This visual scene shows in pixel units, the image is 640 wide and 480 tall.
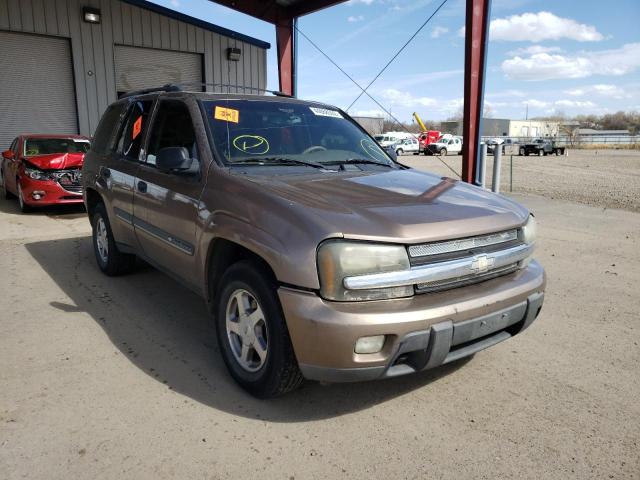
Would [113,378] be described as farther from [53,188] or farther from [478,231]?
[53,188]

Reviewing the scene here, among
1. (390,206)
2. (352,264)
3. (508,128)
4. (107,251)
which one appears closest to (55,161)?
(107,251)

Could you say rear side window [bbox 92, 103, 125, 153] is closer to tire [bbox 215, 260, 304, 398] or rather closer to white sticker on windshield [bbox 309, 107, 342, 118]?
white sticker on windshield [bbox 309, 107, 342, 118]

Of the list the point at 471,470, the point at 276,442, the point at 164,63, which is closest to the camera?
the point at 471,470

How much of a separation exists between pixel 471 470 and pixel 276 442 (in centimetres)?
95

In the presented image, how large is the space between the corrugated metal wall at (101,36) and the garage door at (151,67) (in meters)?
0.23

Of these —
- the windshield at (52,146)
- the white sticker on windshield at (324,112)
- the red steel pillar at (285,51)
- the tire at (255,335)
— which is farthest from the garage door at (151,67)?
the tire at (255,335)

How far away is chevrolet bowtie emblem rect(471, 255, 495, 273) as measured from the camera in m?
2.66

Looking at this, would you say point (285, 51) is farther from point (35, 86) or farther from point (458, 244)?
point (458, 244)

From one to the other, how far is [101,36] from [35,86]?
2219mm

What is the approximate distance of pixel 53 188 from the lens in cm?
911

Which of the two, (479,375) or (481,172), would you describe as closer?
(479,375)

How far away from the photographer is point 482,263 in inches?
106

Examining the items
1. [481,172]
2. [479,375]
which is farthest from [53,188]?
[479,375]

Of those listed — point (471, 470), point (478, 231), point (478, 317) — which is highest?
point (478, 231)
